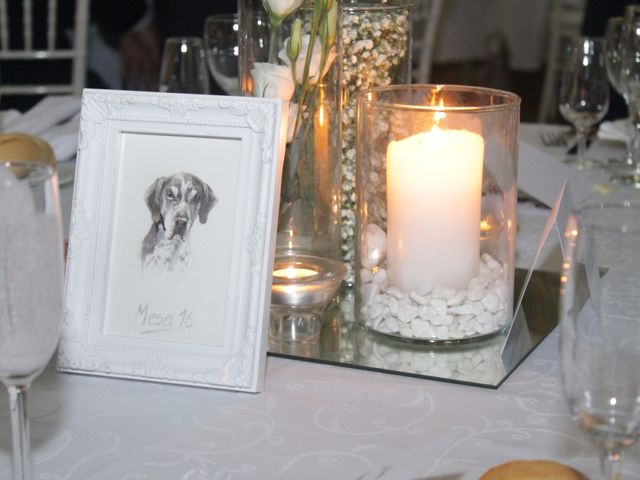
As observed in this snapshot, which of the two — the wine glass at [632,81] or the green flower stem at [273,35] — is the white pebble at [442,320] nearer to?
the green flower stem at [273,35]

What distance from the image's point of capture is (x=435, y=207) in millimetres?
970

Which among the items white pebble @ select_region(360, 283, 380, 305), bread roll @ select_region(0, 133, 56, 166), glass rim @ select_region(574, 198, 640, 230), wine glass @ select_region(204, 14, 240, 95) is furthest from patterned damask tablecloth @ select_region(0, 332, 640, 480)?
wine glass @ select_region(204, 14, 240, 95)

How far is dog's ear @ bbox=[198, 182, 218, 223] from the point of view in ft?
2.97

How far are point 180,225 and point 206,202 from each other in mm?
31

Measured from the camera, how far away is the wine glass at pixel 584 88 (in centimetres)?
162

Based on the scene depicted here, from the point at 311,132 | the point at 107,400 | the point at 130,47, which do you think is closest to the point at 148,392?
the point at 107,400

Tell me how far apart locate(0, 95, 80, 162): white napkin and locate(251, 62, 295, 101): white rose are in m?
0.68

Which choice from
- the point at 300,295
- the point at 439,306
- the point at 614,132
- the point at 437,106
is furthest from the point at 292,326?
the point at 614,132

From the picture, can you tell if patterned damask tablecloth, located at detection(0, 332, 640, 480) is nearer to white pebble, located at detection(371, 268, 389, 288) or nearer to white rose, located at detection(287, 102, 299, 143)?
white pebble, located at detection(371, 268, 389, 288)

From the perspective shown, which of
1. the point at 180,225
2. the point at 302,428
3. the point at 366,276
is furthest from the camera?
the point at 366,276

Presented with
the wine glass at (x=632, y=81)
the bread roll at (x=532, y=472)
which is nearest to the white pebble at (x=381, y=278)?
the bread roll at (x=532, y=472)

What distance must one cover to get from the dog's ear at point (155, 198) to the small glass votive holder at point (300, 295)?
0.13 metres

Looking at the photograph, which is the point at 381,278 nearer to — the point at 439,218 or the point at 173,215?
the point at 439,218

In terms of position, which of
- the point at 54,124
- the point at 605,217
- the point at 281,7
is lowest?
the point at 54,124
